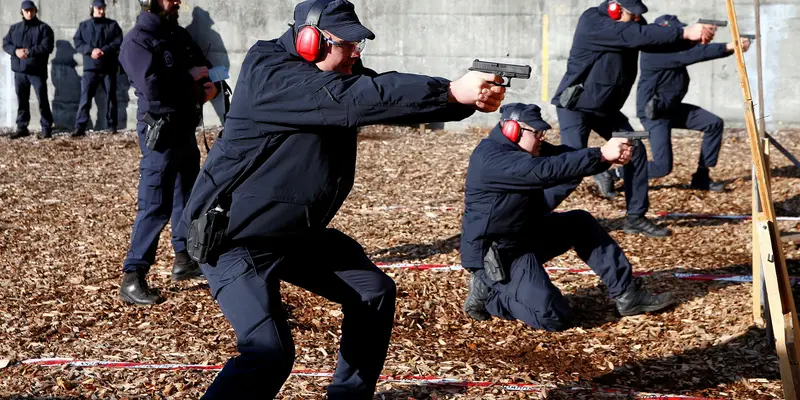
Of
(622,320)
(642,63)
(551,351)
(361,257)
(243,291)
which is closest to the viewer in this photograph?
(243,291)

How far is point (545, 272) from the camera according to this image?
21.0 feet

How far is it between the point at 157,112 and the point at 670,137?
5407 mm

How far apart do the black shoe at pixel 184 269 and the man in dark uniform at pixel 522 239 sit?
2005mm

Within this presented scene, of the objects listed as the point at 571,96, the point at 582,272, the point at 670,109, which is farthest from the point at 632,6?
the point at 582,272

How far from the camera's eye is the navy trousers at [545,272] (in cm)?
616

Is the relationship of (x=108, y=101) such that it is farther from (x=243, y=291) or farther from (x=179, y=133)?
(x=243, y=291)

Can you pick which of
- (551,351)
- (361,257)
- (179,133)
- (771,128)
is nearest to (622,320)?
(551,351)

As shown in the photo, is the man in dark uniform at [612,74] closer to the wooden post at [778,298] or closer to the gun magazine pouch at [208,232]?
the wooden post at [778,298]

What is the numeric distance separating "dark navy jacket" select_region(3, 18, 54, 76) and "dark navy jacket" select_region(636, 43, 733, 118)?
8.75 m

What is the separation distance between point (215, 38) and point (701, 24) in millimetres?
8796

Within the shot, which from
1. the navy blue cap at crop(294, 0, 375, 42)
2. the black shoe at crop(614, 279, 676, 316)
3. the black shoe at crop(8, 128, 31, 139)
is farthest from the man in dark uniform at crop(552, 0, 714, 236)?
the black shoe at crop(8, 128, 31, 139)

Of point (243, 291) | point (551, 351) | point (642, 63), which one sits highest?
point (642, 63)

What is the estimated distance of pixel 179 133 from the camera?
6777 millimetres

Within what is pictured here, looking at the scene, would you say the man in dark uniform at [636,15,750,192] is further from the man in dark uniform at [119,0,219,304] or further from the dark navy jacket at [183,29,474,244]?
the dark navy jacket at [183,29,474,244]
